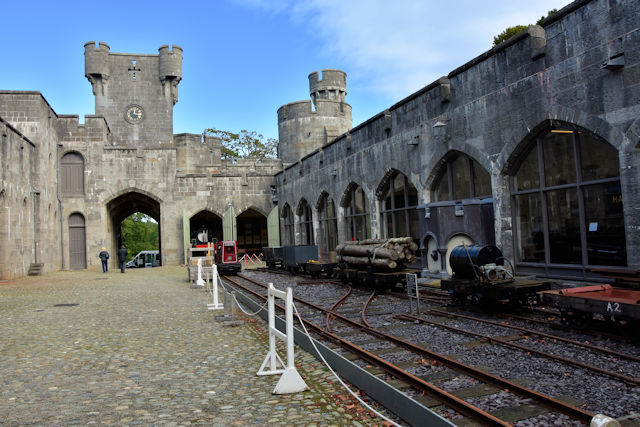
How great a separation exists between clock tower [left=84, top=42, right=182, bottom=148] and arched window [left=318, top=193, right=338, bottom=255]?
17852mm

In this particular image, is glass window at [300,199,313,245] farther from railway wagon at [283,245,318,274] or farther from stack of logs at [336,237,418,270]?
stack of logs at [336,237,418,270]

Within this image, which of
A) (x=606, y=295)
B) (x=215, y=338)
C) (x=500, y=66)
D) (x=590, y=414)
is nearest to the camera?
(x=590, y=414)

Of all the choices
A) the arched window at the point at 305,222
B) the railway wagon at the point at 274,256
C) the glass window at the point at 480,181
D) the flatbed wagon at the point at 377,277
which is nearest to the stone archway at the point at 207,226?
the arched window at the point at 305,222

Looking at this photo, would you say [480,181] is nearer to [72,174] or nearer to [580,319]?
[580,319]

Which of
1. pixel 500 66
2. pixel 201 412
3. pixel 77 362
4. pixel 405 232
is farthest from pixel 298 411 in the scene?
pixel 405 232

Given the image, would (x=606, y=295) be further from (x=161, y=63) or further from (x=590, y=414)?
(x=161, y=63)

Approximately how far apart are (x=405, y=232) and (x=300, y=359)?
11.9m

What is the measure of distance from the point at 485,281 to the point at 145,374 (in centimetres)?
639

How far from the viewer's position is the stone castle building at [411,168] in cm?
1031

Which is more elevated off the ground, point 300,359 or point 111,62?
point 111,62

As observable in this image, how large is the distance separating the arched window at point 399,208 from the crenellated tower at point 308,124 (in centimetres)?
2302

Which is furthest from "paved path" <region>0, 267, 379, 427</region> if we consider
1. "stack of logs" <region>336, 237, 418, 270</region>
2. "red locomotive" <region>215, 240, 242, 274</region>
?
"red locomotive" <region>215, 240, 242, 274</region>

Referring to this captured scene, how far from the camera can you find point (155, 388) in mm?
5762

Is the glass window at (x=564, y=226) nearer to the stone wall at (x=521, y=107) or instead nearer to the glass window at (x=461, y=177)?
the stone wall at (x=521, y=107)
